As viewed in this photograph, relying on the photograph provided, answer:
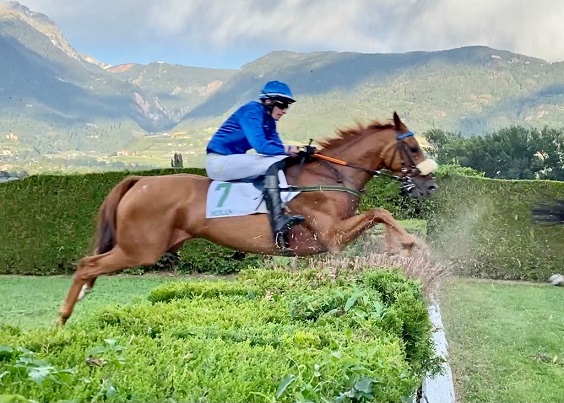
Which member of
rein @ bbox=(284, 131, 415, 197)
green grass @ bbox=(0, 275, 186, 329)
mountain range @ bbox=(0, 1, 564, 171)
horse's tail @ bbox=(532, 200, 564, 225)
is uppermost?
mountain range @ bbox=(0, 1, 564, 171)

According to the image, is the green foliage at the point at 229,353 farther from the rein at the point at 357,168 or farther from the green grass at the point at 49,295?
the green grass at the point at 49,295

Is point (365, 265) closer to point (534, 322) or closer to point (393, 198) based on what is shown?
point (534, 322)

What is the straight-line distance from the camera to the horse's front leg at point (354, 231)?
20.7ft

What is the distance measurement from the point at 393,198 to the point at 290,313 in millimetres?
10399

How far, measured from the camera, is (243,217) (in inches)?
253

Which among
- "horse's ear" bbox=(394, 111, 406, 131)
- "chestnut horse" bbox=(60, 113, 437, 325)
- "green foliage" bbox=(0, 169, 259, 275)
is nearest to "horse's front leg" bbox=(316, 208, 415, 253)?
"chestnut horse" bbox=(60, 113, 437, 325)

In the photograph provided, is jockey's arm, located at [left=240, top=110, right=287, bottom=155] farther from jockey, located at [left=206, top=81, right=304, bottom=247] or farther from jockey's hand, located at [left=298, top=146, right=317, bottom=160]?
jockey's hand, located at [left=298, top=146, right=317, bottom=160]

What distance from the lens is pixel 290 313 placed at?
4133mm

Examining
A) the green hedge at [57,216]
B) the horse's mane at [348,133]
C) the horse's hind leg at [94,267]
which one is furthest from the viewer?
the green hedge at [57,216]

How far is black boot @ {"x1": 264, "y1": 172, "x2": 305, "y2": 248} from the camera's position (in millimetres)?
6266

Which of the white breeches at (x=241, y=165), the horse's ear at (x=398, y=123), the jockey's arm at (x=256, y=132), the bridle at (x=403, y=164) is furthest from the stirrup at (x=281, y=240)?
the horse's ear at (x=398, y=123)

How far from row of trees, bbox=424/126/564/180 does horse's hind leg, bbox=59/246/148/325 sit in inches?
992

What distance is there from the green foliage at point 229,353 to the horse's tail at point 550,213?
1959mm

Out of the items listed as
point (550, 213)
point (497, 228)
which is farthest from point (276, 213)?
point (497, 228)
